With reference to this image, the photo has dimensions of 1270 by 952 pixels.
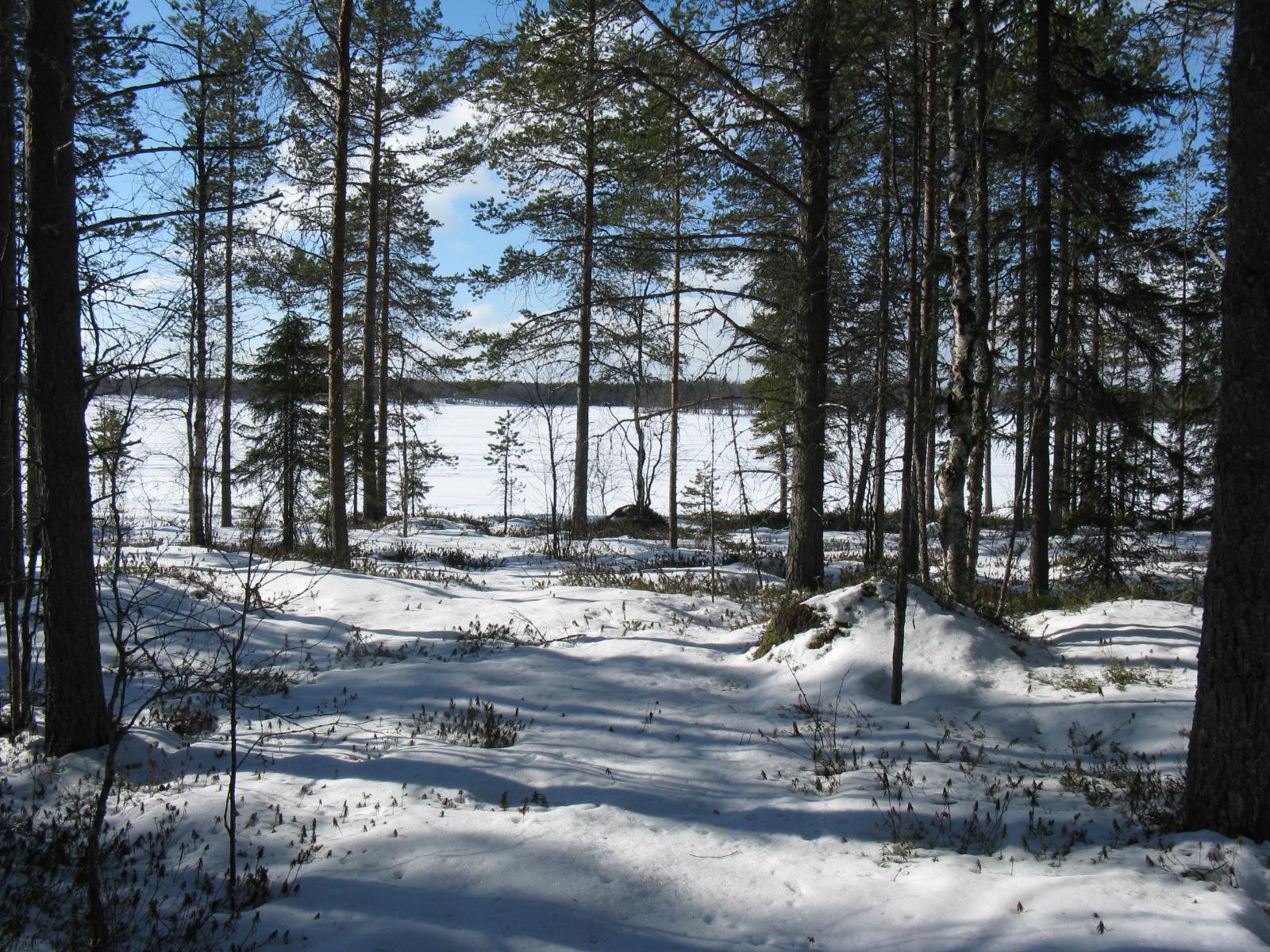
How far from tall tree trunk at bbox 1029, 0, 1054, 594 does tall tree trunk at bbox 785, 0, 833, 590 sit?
10.5 ft

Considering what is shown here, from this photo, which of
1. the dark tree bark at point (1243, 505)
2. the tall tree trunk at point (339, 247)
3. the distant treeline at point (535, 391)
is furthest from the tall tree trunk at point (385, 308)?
the dark tree bark at point (1243, 505)

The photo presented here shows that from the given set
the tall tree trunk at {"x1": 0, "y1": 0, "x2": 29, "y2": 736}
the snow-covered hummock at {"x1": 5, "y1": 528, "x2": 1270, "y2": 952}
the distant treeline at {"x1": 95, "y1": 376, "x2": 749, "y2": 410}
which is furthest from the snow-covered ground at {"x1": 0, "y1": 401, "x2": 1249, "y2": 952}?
the distant treeline at {"x1": 95, "y1": 376, "x2": 749, "y2": 410}

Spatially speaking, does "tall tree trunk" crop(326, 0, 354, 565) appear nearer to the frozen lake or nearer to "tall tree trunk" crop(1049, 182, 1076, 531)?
the frozen lake

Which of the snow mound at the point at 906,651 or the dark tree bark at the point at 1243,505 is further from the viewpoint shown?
the snow mound at the point at 906,651

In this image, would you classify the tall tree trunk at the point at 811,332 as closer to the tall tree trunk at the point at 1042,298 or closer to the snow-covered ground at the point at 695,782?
the snow-covered ground at the point at 695,782

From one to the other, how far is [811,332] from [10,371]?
8.38 m

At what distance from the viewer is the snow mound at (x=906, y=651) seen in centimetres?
686

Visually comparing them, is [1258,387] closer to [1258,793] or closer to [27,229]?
[1258,793]

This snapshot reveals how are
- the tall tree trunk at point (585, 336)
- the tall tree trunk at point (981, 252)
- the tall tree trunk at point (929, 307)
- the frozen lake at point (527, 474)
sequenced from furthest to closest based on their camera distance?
the frozen lake at point (527, 474) → the tall tree trunk at point (585, 336) → the tall tree trunk at point (929, 307) → the tall tree trunk at point (981, 252)

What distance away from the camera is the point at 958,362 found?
9.02 metres

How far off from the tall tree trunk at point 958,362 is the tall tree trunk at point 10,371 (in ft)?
29.3

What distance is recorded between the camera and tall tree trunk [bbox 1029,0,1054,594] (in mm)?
10500

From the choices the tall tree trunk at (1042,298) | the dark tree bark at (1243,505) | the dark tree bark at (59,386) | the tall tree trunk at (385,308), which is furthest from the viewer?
the tall tree trunk at (385,308)

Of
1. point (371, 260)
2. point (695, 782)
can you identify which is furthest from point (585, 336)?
point (695, 782)
